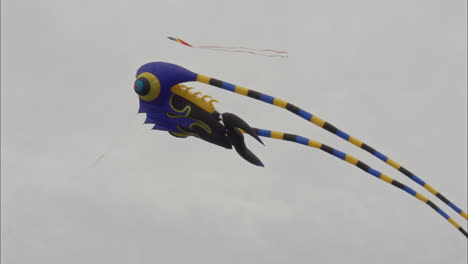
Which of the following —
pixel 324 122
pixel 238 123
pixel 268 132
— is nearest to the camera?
pixel 324 122

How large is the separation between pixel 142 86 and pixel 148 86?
12 cm

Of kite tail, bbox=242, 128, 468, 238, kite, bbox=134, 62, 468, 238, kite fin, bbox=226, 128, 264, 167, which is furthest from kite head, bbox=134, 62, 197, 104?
kite tail, bbox=242, 128, 468, 238

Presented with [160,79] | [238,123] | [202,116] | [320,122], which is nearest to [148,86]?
[160,79]

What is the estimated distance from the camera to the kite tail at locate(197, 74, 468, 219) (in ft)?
29.3

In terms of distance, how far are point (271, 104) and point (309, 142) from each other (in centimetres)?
144

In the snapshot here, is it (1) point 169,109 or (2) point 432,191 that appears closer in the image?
(2) point 432,191

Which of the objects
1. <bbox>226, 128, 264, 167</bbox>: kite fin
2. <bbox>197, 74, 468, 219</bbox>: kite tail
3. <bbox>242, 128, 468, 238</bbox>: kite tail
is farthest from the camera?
<bbox>226, 128, 264, 167</bbox>: kite fin

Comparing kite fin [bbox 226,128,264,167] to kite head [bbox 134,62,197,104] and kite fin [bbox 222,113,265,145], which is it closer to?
kite fin [bbox 222,113,265,145]

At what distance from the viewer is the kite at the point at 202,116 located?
30.9ft

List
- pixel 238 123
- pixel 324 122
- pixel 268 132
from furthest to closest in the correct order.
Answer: pixel 268 132 → pixel 238 123 → pixel 324 122

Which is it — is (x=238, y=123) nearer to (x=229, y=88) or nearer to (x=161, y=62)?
(x=229, y=88)

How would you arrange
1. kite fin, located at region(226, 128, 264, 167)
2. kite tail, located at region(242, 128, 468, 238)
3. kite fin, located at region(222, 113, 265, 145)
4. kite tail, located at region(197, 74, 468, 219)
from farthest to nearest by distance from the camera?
kite fin, located at region(226, 128, 264, 167), kite fin, located at region(222, 113, 265, 145), kite tail, located at region(242, 128, 468, 238), kite tail, located at region(197, 74, 468, 219)

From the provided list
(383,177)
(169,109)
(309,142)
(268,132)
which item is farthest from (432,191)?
(169,109)

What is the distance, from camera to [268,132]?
10461mm
